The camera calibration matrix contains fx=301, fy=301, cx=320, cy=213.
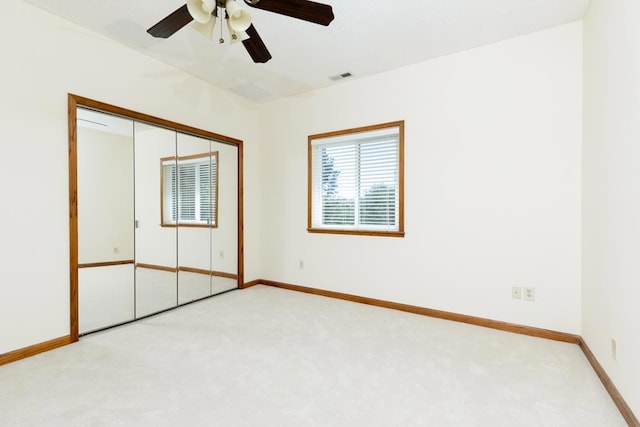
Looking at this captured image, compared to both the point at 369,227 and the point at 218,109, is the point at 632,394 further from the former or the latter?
the point at 218,109

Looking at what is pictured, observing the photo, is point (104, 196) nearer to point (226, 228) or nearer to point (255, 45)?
point (226, 228)

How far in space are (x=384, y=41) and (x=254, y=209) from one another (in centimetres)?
290

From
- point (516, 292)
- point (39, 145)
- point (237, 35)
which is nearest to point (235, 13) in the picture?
point (237, 35)

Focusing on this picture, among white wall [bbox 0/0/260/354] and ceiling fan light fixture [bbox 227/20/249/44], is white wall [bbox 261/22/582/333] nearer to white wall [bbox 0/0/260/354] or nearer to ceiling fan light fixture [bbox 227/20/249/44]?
ceiling fan light fixture [bbox 227/20/249/44]

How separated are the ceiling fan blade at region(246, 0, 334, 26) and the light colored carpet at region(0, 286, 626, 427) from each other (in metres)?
2.34

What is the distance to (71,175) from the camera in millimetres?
2637

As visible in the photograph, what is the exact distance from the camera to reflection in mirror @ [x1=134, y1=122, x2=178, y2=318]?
10.6 feet

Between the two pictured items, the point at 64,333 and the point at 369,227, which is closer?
the point at 64,333

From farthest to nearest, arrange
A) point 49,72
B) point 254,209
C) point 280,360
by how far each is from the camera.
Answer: point 254,209 < point 49,72 < point 280,360

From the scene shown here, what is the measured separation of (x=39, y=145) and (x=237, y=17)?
6.60 feet

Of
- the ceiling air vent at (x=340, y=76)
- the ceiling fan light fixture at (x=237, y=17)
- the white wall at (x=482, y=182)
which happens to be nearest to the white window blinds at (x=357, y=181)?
the white wall at (x=482, y=182)

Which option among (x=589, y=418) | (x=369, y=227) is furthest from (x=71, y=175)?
(x=589, y=418)

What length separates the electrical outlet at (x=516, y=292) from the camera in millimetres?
2859

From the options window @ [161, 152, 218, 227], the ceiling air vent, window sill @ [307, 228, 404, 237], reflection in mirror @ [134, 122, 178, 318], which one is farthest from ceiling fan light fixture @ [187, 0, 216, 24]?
window sill @ [307, 228, 404, 237]
